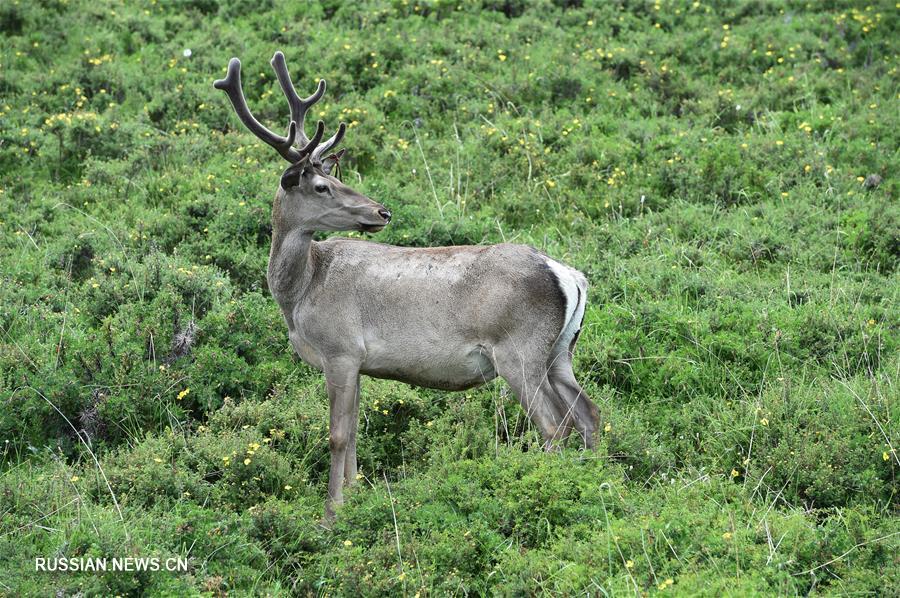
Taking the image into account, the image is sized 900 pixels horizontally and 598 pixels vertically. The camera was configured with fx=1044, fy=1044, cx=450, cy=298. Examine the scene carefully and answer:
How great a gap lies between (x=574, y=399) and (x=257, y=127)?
9.92 ft

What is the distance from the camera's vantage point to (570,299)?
7219 mm

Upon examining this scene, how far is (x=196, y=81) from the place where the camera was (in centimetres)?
1384

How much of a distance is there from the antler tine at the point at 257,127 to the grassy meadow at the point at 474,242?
2040 mm

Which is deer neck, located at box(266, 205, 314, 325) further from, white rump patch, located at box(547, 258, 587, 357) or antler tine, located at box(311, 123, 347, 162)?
white rump patch, located at box(547, 258, 587, 357)

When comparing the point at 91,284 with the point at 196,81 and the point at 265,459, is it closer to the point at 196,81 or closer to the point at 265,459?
the point at 265,459

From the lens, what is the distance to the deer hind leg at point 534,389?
7.14 meters

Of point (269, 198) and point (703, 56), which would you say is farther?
point (703, 56)

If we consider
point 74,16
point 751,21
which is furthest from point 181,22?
point 751,21

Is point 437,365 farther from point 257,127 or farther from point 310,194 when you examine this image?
point 257,127

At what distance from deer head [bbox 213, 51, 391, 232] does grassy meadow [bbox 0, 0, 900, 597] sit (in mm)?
1575

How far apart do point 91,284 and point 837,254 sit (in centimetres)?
712

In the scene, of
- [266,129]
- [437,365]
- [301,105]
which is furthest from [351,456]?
[301,105]

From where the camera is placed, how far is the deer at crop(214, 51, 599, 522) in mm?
7199

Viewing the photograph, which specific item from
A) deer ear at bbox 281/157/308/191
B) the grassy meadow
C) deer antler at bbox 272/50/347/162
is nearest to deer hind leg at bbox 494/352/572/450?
the grassy meadow
